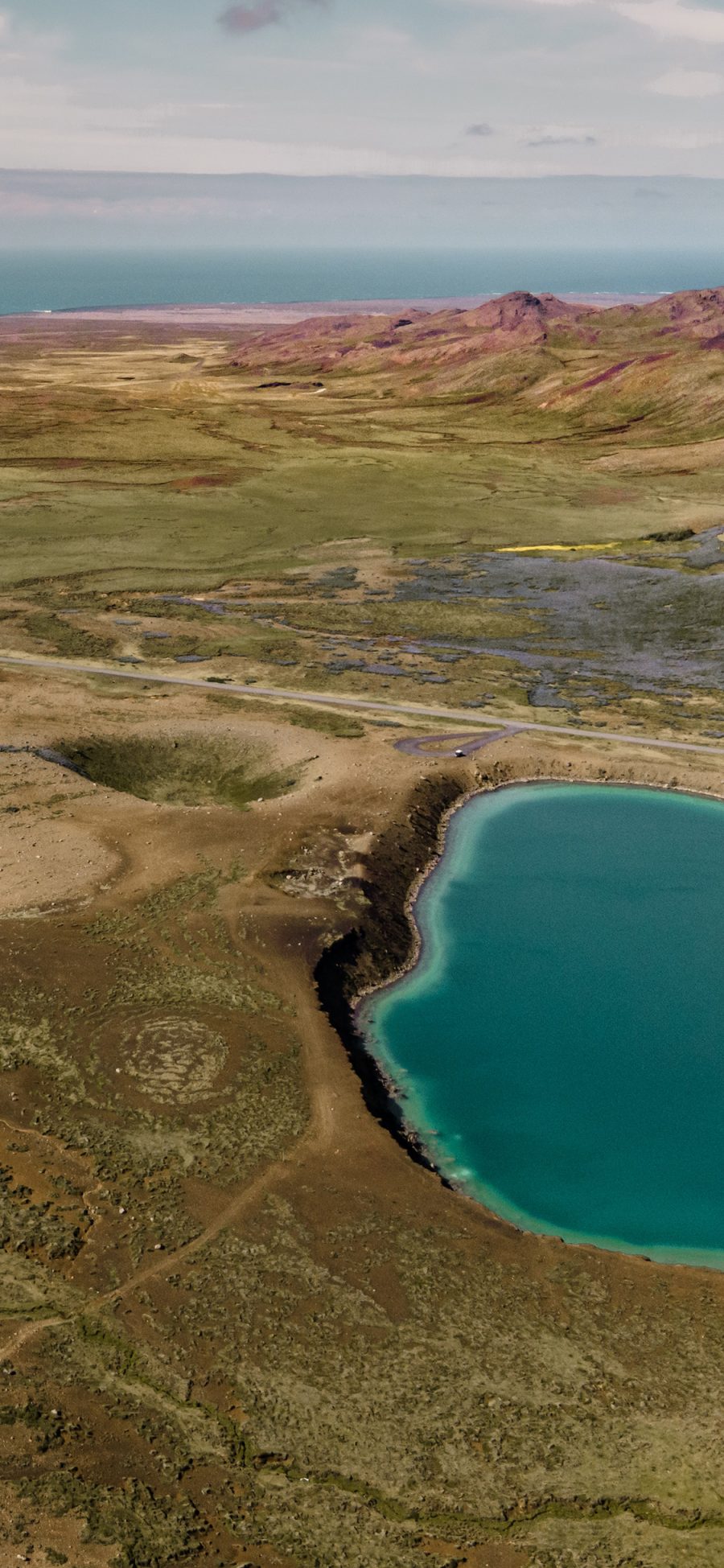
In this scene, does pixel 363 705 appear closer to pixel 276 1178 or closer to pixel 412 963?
pixel 412 963

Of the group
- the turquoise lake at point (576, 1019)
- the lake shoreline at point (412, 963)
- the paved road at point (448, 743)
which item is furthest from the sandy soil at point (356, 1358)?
the paved road at point (448, 743)

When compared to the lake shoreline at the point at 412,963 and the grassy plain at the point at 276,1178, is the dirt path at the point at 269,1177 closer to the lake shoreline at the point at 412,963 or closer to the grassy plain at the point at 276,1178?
the grassy plain at the point at 276,1178

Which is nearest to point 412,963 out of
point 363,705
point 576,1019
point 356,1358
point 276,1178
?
point 576,1019

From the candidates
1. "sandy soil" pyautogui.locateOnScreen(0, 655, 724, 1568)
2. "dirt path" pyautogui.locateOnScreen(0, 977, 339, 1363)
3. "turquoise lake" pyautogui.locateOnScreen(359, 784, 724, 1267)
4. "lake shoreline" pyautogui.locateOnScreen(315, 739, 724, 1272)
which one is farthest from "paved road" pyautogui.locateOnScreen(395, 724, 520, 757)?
"sandy soil" pyautogui.locateOnScreen(0, 655, 724, 1568)

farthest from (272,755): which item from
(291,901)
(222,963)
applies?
(222,963)

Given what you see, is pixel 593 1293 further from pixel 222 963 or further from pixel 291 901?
pixel 291 901
